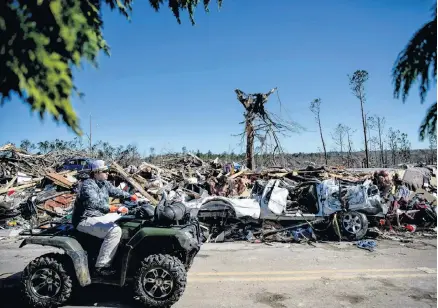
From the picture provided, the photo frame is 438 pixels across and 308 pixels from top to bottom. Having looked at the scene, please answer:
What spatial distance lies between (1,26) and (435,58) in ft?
10.8

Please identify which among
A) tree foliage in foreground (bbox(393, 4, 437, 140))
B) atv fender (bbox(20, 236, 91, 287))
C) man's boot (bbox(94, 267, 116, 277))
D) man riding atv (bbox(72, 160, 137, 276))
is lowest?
man's boot (bbox(94, 267, 116, 277))

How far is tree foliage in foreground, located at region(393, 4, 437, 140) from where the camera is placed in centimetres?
257

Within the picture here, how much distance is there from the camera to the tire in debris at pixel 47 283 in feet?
14.9

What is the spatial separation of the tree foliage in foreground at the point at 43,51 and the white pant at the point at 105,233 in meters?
2.57

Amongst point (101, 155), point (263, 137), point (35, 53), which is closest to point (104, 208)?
point (35, 53)

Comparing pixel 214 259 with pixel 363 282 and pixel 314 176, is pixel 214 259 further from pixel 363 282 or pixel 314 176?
pixel 314 176

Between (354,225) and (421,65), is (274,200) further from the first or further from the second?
(421,65)

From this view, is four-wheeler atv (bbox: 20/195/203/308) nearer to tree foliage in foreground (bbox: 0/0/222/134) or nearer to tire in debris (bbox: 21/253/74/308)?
tire in debris (bbox: 21/253/74/308)

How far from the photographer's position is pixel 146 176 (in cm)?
1703

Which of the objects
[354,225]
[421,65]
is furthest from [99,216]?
[354,225]

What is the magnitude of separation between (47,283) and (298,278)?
13.3ft

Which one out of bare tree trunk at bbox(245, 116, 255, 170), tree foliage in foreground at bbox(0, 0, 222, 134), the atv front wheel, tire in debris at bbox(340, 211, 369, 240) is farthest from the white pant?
bare tree trunk at bbox(245, 116, 255, 170)

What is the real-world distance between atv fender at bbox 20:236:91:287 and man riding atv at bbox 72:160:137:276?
0.58 ft

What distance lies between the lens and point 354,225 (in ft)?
28.7
